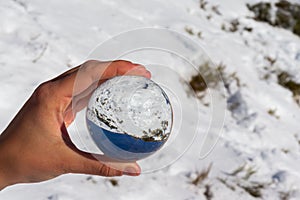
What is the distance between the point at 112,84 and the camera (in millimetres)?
1657

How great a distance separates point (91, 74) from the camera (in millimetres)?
1731

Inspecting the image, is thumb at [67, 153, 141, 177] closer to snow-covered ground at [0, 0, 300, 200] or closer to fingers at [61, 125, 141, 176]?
fingers at [61, 125, 141, 176]

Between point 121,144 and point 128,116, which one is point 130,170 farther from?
point 128,116

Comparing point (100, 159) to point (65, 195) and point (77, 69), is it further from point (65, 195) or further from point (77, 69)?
point (65, 195)

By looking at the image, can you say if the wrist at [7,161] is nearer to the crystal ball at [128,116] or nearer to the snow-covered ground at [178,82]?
the crystal ball at [128,116]

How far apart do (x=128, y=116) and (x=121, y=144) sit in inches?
4.5

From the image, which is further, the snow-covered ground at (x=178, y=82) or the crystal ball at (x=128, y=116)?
the snow-covered ground at (x=178, y=82)

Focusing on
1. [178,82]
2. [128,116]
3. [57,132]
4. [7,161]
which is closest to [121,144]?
[128,116]

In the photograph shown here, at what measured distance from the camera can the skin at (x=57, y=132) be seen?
1.68 meters

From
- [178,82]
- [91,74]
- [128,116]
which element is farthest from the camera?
[178,82]

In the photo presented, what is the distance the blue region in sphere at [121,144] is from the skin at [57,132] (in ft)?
0.14

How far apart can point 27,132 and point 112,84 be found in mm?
381

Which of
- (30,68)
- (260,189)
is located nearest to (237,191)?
(260,189)

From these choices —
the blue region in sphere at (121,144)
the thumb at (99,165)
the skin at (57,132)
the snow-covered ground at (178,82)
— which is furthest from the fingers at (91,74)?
the snow-covered ground at (178,82)
